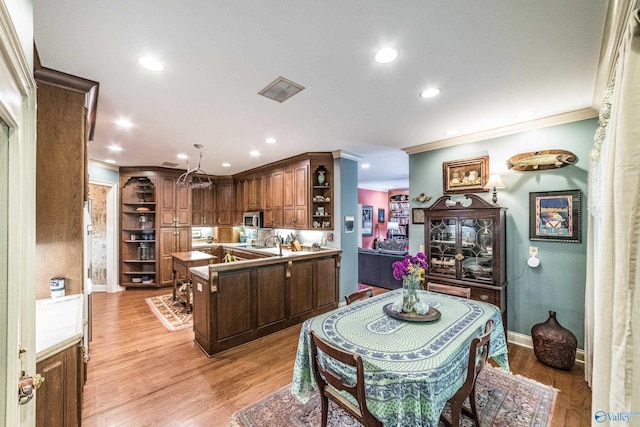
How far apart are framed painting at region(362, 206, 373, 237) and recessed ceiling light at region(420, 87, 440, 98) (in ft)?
23.9

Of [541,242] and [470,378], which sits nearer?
[470,378]

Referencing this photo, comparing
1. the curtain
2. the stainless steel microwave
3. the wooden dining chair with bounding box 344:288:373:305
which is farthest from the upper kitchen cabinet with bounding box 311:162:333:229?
the curtain

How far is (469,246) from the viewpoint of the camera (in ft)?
10.5

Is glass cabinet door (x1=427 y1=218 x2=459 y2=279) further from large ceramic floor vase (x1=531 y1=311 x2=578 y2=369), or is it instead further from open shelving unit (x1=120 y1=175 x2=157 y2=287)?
open shelving unit (x1=120 y1=175 x2=157 y2=287)

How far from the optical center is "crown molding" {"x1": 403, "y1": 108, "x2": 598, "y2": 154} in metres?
2.74

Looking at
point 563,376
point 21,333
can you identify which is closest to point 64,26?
point 21,333

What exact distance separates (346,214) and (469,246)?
1.92 metres

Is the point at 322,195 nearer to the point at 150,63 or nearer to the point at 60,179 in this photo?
the point at 150,63

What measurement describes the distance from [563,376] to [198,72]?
4.20 m

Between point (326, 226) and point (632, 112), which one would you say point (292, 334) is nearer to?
point (326, 226)

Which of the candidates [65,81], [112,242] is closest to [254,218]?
[112,242]

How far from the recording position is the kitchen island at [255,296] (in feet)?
9.85

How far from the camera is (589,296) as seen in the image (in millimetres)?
2441

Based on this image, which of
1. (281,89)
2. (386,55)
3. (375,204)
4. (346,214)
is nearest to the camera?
(386,55)
